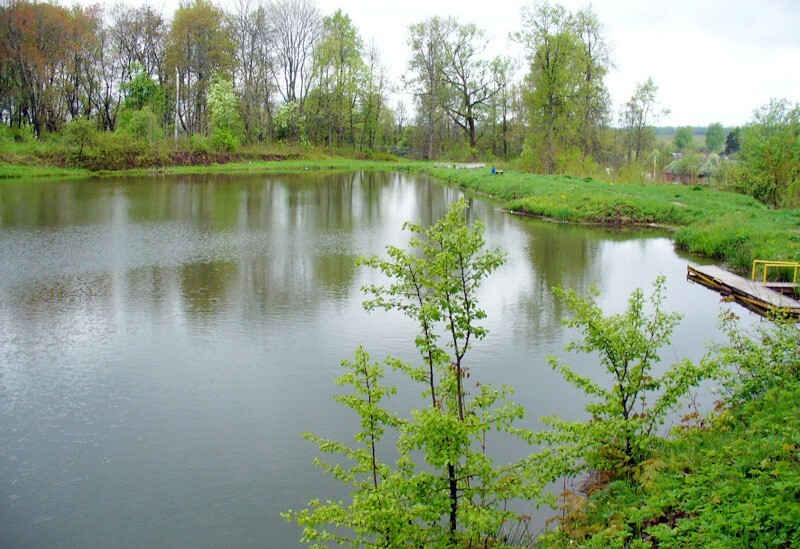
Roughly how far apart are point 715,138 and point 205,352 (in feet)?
374

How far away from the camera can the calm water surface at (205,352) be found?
619 centimetres

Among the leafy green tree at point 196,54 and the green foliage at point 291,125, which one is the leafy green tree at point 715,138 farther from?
the leafy green tree at point 196,54

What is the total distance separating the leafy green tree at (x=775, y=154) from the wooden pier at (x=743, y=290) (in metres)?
12.8

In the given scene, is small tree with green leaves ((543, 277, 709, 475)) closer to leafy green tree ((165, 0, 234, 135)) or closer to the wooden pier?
the wooden pier

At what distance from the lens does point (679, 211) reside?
23.8 m

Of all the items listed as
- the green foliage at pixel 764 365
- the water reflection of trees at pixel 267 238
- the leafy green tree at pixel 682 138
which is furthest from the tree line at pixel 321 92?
the leafy green tree at pixel 682 138

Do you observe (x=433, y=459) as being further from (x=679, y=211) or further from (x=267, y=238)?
(x=679, y=211)

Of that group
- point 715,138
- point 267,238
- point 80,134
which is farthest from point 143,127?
point 715,138

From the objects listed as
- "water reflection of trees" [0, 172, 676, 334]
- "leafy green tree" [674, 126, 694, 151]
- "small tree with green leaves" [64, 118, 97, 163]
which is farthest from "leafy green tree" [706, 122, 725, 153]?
"small tree with green leaves" [64, 118, 97, 163]

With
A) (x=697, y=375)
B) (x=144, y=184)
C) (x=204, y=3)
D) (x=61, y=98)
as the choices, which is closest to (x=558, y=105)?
(x=144, y=184)

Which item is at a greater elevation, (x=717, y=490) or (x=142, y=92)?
(x=142, y=92)

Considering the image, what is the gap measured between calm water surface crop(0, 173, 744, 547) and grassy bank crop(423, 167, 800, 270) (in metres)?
1.36

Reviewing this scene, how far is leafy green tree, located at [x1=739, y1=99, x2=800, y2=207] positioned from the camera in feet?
86.2

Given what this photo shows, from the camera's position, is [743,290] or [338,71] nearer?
[743,290]
